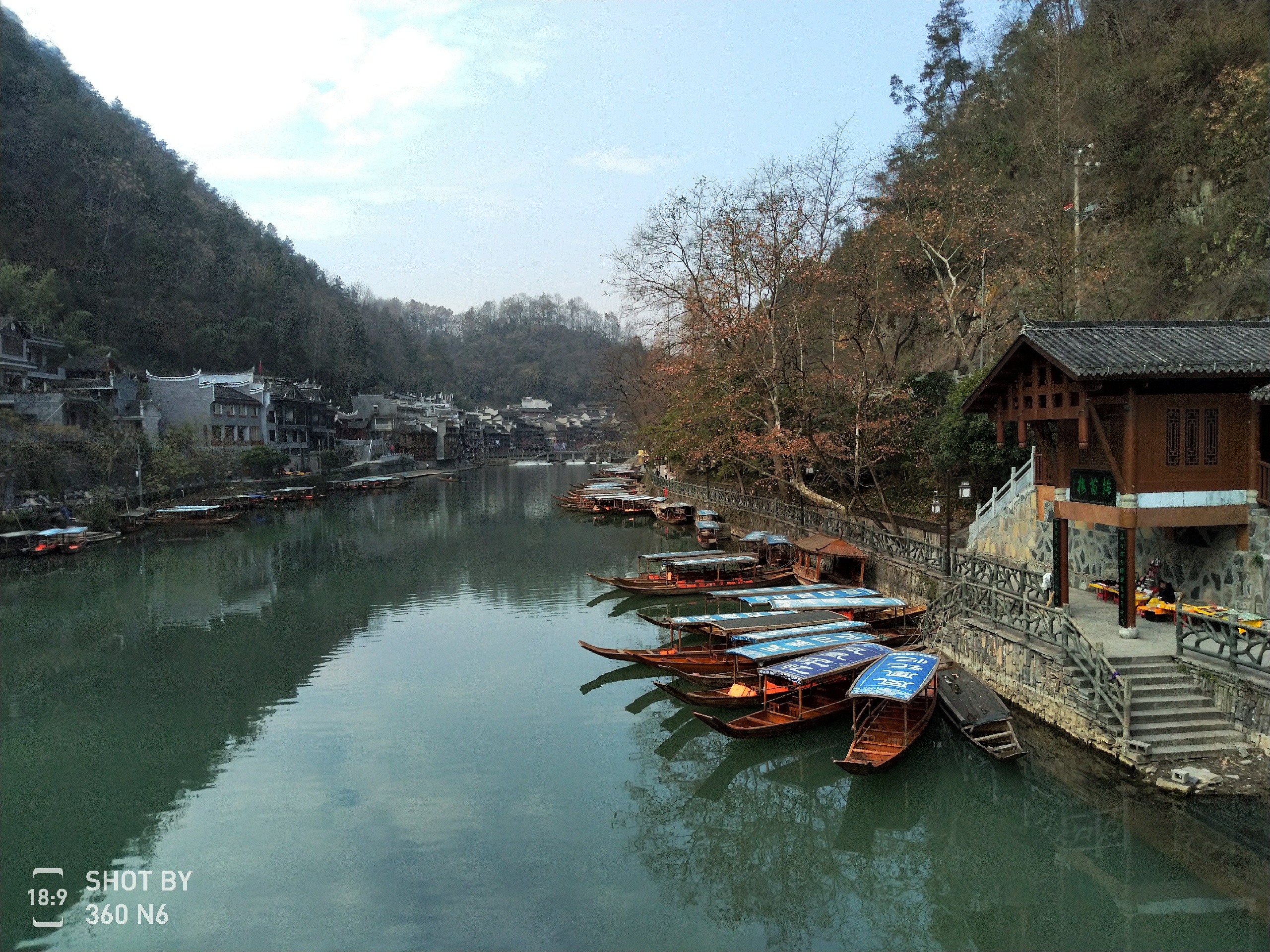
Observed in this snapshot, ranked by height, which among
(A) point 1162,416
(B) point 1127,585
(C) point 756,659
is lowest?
(C) point 756,659

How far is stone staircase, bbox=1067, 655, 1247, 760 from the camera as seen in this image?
11641 millimetres

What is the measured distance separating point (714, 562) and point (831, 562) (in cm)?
412

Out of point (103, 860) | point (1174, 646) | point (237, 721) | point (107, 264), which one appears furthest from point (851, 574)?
point (107, 264)

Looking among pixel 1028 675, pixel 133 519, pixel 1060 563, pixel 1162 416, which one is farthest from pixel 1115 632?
pixel 133 519

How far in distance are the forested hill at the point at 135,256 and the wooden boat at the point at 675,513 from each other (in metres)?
35.6

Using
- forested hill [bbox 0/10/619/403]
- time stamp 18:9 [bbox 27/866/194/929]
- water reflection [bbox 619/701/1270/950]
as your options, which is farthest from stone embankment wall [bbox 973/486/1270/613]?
forested hill [bbox 0/10/619/403]

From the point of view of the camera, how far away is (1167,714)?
475 inches

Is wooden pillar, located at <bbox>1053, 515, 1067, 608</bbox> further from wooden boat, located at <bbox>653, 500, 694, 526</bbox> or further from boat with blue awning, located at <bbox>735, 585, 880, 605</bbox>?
wooden boat, located at <bbox>653, 500, 694, 526</bbox>

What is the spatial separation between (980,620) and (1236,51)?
23331mm

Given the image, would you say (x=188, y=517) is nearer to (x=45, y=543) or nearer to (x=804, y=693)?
(x=45, y=543)

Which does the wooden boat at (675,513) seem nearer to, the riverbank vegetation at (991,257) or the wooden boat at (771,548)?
the riverbank vegetation at (991,257)

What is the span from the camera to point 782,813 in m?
12.6

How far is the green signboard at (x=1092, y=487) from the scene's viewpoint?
13.9 meters

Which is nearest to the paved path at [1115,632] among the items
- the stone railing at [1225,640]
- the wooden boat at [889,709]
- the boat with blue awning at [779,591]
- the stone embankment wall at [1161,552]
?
the stone railing at [1225,640]
